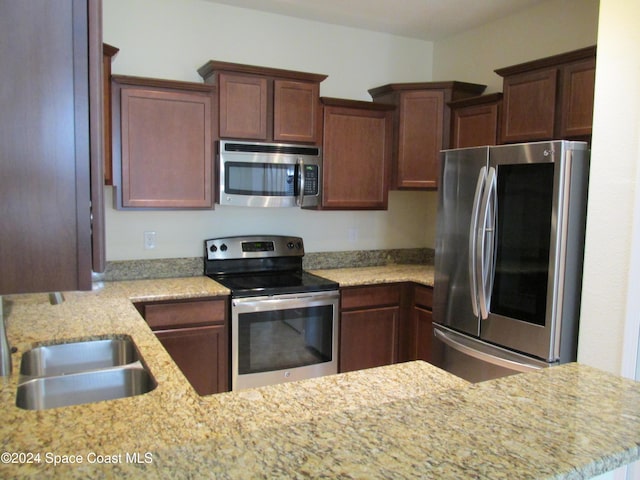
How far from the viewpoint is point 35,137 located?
0.80m

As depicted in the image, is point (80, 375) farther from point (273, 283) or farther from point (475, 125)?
point (475, 125)

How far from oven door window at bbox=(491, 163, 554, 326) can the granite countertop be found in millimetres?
1127

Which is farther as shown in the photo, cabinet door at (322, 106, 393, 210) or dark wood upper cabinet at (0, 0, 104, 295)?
cabinet door at (322, 106, 393, 210)

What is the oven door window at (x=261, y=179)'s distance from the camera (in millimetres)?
3176

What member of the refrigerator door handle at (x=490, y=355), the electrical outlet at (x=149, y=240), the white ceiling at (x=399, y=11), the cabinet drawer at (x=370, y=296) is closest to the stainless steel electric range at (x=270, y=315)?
the cabinet drawer at (x=370, y=296)

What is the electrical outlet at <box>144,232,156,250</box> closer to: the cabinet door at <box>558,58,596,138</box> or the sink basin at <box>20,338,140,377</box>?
the sink basin at <box>20,338,140,377</box>

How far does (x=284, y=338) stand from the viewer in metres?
3.15

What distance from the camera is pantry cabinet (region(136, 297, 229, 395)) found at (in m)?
2.85

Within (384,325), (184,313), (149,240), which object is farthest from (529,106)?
(149,240)

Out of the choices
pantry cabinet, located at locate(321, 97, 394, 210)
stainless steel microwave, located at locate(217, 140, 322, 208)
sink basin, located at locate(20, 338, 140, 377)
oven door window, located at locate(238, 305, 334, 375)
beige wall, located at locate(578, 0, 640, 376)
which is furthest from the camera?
pantry cabinet, located at locate(321, 97, 394, 210)

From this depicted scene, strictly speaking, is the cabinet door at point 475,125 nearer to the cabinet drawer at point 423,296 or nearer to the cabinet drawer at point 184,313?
the cabinet drawer at point 423,296

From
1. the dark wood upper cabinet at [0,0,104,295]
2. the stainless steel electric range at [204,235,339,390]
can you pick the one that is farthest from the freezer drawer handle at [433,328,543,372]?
the dark wood upper cabinet at [0,0,104,295]

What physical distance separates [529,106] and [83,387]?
2671mm

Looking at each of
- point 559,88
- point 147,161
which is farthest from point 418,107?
point 147,161
